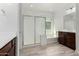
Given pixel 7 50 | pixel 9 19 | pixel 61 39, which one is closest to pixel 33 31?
pixel 61 39

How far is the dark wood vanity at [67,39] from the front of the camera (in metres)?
4.25

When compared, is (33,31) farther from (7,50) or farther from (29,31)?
(7,50)

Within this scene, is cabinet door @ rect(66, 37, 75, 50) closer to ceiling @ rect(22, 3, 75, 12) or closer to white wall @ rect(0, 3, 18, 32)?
ceiling @ rect(22, 3, 75, 12)

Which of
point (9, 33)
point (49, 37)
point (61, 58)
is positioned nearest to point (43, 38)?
point (49, 37)

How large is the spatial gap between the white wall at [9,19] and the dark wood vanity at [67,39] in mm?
2328

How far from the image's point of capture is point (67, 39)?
4.74 metres

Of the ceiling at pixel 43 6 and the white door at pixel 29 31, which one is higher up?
the ceiling at pixel 43 6

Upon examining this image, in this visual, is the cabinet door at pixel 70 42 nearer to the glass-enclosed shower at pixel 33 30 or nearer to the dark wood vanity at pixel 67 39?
the dark wood vanity at pixel 67 39

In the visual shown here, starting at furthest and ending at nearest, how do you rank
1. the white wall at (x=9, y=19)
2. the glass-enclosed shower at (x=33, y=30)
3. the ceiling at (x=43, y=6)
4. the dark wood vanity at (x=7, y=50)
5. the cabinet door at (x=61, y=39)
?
the cabinet door at (x=61, y=39) < the glass-enclosed shower at (x=33, y=30) < the ceiling at (x=43, y=6) < the white wall at (x=9, y=19) < the dark wood vanity at (x=7, y=50)

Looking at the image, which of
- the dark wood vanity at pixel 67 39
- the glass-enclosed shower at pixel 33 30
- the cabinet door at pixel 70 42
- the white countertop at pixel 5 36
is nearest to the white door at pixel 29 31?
the glass-enclosed shower at pixel 33 30

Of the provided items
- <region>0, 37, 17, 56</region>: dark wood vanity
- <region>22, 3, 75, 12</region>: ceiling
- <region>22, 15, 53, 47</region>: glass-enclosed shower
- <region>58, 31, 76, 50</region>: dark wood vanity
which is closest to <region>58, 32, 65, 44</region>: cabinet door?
<region>58, 31, 76, 50</region>: dark wood vanity

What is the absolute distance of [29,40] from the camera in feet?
14.1

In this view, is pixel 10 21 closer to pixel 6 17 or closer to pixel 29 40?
pixel 6 17

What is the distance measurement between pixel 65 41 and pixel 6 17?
325cm
